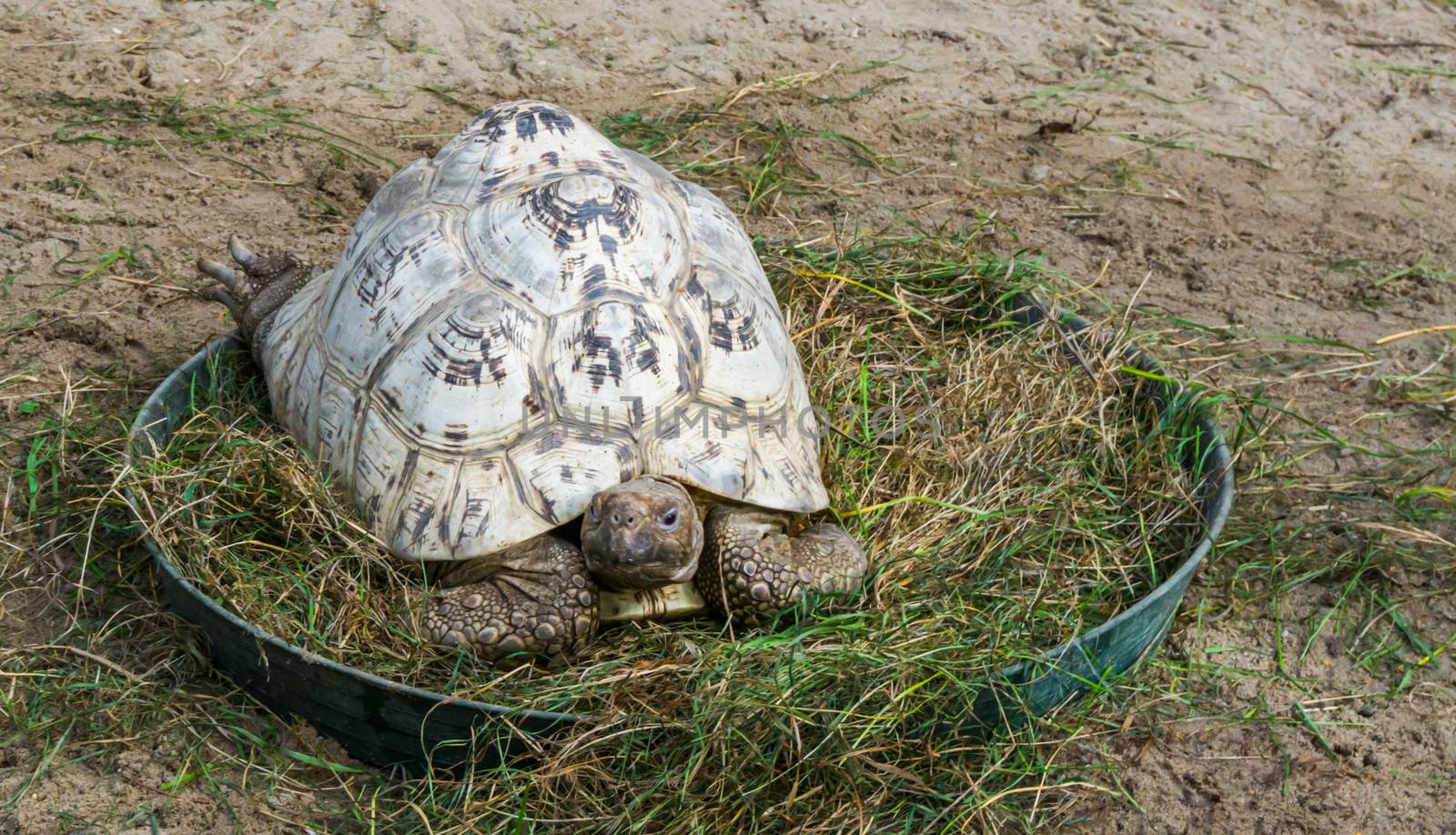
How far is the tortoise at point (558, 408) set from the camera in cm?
300

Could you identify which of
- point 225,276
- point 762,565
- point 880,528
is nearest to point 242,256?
point 225,276

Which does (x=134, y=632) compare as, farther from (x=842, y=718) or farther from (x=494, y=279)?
(x=842, y=718)

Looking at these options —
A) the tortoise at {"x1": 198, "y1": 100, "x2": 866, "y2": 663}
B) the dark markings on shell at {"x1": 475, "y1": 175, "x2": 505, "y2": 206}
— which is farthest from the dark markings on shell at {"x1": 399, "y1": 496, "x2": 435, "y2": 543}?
the dark markings on shell at {"x1": 475, "y1": 175, "x2": 505, "y2": 206}

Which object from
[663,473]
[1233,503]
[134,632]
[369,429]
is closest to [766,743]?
[663,473]

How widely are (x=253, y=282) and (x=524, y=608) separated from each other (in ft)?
5.14

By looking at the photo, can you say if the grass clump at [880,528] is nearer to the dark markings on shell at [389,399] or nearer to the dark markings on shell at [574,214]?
the dark markings on shell at [389,399]

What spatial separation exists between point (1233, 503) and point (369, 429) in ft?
7.71

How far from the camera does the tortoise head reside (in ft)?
9.42

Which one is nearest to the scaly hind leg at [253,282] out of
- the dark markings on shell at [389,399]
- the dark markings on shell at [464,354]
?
the dark markings on shell at [389,399]

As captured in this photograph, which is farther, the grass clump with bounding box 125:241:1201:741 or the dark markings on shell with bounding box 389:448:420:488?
the dark markings on shell with bounding box 389:448:420:488

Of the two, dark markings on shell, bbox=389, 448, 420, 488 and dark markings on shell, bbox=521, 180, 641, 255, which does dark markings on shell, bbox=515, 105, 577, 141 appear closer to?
Result: dark markings on shell, bbox=521, 180, 641, 255

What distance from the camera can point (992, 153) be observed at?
5320 millimetres

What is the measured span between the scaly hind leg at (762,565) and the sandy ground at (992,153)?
2.54ft

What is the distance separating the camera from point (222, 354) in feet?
12.3
